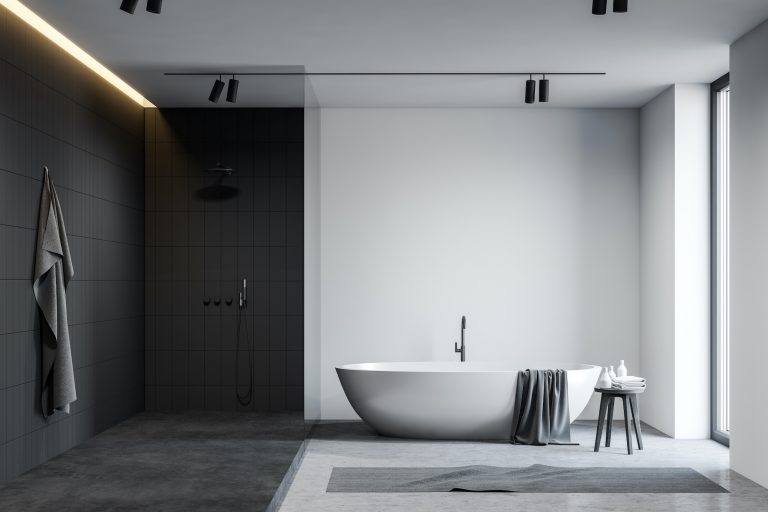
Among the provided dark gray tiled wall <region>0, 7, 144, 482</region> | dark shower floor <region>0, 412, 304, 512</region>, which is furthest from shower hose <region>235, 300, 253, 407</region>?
dark gray tiled wall <region>0, 7, 144, 482</region>

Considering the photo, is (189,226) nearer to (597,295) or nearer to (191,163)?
(191,163)

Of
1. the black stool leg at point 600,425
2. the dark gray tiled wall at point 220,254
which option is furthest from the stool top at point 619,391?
the dark gray tiled wall at point 220,254

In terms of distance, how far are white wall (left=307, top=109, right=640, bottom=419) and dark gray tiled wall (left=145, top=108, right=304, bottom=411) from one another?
0.38m

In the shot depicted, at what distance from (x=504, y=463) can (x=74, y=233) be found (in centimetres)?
318

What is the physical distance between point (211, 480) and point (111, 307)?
2.14 metres

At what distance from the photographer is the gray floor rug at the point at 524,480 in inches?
194

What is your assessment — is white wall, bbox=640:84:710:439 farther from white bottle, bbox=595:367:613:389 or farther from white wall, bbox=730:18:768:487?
white wall, bbox=730:18:768:487

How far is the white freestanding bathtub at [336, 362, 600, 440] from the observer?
6.22 m

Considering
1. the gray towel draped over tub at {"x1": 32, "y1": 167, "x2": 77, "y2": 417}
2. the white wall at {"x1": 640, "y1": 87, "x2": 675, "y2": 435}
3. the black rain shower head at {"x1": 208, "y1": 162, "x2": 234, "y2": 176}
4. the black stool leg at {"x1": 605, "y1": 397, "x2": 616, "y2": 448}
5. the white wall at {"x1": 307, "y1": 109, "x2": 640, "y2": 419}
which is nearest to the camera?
the gray towel draped over tub at {"x1": 32, "y1": 167, "x2": 77, "y2": 417}

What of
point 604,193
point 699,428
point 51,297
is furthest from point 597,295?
point 51,297

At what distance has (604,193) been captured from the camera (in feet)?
25.0

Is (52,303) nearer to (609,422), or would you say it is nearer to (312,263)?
(312,263)

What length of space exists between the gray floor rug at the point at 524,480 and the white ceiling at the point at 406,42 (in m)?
2.65

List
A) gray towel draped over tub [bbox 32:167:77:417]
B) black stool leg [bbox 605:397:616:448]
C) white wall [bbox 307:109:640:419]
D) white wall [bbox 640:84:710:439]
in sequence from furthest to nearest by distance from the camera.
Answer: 1. white wall [bbox 307:109:640:419]
2. white wall [bbox 640:84:710:439]
3. black stool leg [bbox 605:397:616:448]
4. gray towel draped over tub [bbox 32:167:77:417]
